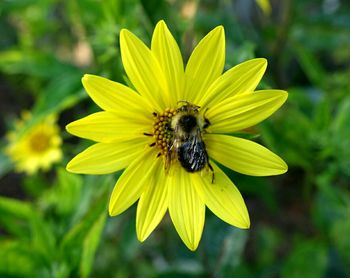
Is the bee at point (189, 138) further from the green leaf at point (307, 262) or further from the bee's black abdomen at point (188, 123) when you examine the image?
the green leaf at point (307, 262)

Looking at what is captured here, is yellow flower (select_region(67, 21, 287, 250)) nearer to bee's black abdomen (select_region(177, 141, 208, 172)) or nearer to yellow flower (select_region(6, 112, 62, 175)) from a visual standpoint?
bee's black abdomen (select_region(177, 141, 208, 172))

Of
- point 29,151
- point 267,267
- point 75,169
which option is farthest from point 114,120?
point 267,267

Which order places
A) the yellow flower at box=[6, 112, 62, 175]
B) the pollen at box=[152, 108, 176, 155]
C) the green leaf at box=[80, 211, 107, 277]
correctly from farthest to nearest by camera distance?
the yellow flower at box=[6, 112, 62, 175], the green leaf at box=[80, 211, 107, 277], the pollen at box=[152, 108, 176, 155]

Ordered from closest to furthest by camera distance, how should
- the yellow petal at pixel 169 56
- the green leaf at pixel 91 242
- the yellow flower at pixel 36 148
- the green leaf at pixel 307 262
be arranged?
the yellow petal at pixel 169 56 < the green leaf at pixel 91 242 < the green leaf at pixel 307 262 < the yellow flower at pixel 36 148

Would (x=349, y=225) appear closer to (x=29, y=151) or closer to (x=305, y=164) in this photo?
(x=305, y=164)

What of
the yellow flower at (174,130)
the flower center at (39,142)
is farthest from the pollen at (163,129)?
the flower center at (39,142)

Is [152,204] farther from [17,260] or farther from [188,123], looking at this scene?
[17,260]

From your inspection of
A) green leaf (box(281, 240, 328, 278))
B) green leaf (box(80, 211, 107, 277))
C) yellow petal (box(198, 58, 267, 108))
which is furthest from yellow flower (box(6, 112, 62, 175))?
yellow petal (box(198, 58, 267, 108))

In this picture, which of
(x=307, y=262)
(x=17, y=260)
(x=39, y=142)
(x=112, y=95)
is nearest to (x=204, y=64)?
(x=112, y=95)
